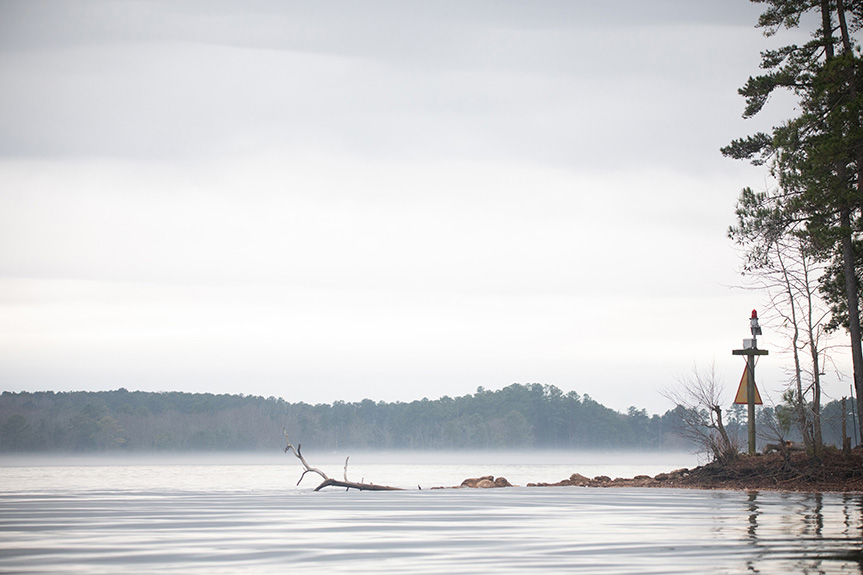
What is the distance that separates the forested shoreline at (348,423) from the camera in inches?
5468

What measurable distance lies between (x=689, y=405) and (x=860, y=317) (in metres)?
5.36

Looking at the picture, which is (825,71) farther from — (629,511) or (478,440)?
(478,440)

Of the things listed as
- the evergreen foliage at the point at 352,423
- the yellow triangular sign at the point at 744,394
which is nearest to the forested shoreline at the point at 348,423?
the evergreen foliage at the point at 352,423

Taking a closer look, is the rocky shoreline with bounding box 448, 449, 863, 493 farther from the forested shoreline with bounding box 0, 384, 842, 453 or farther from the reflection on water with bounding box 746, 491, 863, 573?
the forested shoreline with bounding box 0, 384, 842, 453

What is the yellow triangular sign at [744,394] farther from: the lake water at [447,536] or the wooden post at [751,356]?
the lake water at [447,536]

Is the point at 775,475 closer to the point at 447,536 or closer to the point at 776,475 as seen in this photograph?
the point at 776,475

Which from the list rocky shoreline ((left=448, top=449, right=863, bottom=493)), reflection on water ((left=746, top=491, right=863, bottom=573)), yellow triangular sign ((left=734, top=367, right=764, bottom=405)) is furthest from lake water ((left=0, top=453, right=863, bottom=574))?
yellow triangular sign ((left=734, top=367, right=764, bottom=405))

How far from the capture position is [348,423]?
552 ft

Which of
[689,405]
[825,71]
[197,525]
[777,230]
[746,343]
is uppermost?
[825,71]

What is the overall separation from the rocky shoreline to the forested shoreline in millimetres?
118724

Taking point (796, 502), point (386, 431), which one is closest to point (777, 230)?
point (796, 502)

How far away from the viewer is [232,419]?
158 m

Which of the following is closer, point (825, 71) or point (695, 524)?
point (695, 524)

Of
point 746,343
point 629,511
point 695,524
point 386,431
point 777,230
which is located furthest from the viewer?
point 386,431
